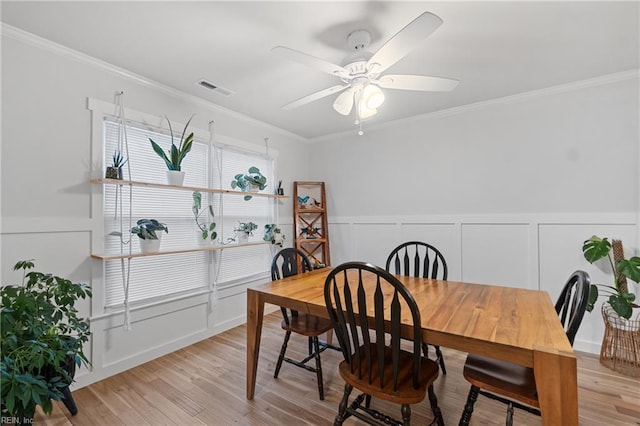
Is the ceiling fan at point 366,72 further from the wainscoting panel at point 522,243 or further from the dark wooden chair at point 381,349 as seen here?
the wainscoting panel at point 522,243

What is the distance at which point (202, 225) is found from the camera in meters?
3.02

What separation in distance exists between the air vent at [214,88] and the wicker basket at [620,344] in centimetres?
377

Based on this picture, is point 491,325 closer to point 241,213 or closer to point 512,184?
point 512,184

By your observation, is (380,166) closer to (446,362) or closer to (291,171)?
(291,171)

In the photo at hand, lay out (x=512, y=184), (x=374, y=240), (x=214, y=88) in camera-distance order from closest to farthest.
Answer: (x=214, y=88), (x=512, y=184), (x=374, y=240)

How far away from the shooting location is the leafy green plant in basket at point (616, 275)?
2.18 meters

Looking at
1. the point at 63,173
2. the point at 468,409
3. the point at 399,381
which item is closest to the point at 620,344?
the point at 468,409

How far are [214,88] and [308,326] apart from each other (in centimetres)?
223

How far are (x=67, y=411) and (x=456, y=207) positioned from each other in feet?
12.0

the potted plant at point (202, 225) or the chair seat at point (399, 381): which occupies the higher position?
the potted plant at point (202, 225)

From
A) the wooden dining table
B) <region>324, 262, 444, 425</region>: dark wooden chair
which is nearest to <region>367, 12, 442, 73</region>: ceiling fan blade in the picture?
<region>324, 262, 444, 425</region>: dark wooden chair

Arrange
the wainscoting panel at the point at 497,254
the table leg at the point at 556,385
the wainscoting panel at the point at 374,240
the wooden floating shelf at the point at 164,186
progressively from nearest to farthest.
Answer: the table leg at the point at 556,385
the wooden floating shelf at the point at 164,186
the wainscoting panel at the point at 497,254
the wainscoting panel at the point at 374,240

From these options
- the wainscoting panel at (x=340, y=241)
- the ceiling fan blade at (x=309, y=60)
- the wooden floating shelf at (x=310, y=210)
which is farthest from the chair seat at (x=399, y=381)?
the wooden floating shelf at (x=310, y=210)

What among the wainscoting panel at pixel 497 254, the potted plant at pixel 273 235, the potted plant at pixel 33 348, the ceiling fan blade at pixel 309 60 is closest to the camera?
the potted plant at pixel 33 348
